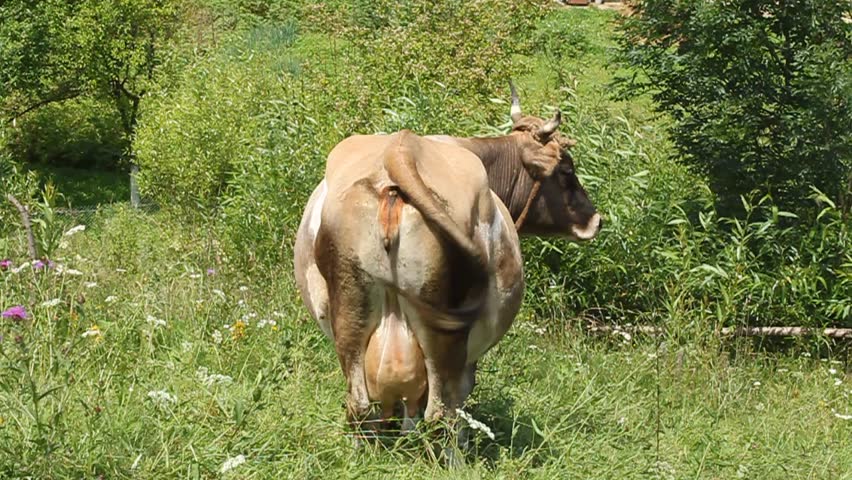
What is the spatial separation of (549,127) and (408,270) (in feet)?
6.68

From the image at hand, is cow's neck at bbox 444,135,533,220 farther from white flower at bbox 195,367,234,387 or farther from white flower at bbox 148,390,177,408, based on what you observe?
white flower at bbox 148,390,177,408

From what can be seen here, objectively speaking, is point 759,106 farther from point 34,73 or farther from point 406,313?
point 34,73

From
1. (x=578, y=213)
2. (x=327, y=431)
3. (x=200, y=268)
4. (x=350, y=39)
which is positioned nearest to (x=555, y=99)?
(x=350, y=39)

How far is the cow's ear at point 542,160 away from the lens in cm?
671

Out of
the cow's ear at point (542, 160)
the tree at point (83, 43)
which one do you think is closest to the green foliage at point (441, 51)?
the cow's ear at point (542, 160)

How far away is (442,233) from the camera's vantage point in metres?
4.97

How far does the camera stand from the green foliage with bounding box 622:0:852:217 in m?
9.54

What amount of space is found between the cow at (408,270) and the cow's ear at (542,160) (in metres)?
1.10

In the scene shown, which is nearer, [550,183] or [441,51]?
[550,183]

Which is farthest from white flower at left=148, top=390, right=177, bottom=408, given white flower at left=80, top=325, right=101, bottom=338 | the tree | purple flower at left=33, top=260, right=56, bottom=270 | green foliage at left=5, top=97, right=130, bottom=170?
green foliage at left=5, top=97, right=130, bottom=170

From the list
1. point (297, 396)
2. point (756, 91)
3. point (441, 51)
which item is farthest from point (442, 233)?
point (441, 51)

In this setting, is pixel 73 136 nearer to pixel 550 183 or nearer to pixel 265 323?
pixel 265 323

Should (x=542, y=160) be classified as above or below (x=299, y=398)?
above

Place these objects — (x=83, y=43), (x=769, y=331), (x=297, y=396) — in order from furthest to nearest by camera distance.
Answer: (x=83, y=43) < (x=769, y=331) < (x=297, y=396)
